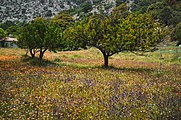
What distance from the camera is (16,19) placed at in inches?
6176

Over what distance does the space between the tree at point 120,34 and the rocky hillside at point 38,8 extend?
128 m

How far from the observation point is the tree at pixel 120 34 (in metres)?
25.6

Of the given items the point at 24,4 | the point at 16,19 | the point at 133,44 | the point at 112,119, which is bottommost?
the point at 112,119

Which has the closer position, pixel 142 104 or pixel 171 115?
pixel 171 115

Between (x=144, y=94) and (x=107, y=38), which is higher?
(x=107, y=38)

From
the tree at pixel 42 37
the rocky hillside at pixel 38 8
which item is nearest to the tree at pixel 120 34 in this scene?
the tree at pixel 42 37

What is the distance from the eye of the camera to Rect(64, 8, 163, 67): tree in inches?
1007

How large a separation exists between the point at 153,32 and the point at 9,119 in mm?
21291

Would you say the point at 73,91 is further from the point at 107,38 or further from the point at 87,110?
the point at 107,38

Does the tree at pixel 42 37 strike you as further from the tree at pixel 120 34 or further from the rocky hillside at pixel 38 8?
the rocky hillside at pixel 38 8

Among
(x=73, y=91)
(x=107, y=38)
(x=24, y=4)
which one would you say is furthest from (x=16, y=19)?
(x=73, y=91)

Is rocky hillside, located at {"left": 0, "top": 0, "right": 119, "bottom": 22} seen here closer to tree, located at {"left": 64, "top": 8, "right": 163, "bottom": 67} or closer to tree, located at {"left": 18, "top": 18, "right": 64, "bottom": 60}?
tree, located at {"left": 18, "top": 18, "right": 64, "bottom": 60}

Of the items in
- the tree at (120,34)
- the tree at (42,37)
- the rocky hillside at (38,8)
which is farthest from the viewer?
the rocky hillside at (38,8)

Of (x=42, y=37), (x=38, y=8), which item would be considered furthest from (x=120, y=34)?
(x=38, y=8)
